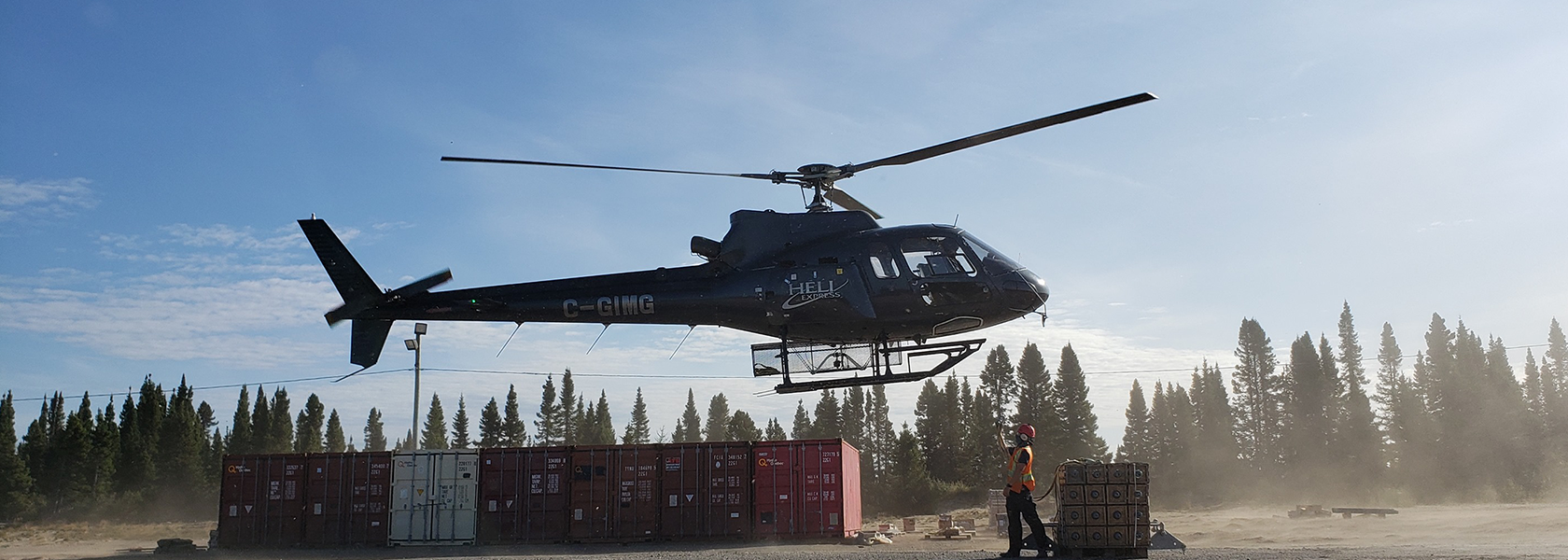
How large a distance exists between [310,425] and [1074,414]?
66.8m

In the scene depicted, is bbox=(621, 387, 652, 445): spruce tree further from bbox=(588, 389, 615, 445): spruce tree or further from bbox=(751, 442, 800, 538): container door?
bbox=(751, 442, 800, 538): container door

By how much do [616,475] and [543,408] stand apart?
73.4 m

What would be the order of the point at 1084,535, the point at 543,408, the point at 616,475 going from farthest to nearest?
the point at 543,408 < the point at 616,475 < the point at 1084,535

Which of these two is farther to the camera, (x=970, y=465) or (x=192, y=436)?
(x=192, y=436)

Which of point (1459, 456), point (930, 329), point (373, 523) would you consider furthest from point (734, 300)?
point (1459, 456)

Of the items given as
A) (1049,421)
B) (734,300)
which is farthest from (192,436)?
(734,300)

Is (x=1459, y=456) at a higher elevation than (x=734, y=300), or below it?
below

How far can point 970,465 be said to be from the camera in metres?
61.8

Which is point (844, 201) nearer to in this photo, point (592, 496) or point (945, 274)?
point (945, 274)

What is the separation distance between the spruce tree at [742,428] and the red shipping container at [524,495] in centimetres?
5111

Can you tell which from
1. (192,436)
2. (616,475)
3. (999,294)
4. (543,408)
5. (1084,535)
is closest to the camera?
(1084,535)

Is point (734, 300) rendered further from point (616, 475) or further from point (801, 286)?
point (616, 475)

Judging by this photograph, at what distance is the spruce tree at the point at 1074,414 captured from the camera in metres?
61.6

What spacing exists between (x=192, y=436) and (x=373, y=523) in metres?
60.8
